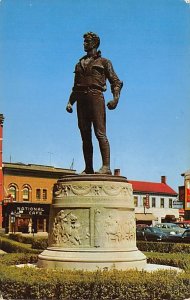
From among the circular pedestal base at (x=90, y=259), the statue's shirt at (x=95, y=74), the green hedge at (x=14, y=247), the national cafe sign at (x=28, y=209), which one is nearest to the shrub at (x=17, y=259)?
the circular pedestal base at (x=90, y=259)

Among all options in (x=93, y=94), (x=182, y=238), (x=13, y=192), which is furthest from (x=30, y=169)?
(x=93, y=94)

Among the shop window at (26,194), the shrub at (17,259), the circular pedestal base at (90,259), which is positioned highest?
the shop window at (26,194)

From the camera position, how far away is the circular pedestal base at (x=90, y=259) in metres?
10.3

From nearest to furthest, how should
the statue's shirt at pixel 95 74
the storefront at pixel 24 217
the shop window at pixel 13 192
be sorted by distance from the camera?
the statue's shirt at pixel 95 74
the storefront at pixel 24 217
the shop window at pixel 13 192

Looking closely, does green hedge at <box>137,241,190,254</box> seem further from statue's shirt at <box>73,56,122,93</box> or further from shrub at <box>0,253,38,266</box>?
statue's shirt at <box>73,56,122,93</box>

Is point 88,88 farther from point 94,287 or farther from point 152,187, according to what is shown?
point 152,187

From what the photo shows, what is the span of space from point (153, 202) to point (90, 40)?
58.0 metres

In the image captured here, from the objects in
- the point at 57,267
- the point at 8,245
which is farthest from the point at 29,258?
the point at 8,245

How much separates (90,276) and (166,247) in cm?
1474

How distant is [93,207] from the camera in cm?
1078

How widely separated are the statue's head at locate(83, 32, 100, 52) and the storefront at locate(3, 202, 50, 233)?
4114cm

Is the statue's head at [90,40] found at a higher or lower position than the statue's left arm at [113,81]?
higher

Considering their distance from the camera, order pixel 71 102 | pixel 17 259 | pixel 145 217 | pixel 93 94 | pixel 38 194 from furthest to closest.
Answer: pixel 145 217 < pixel 38 194 < pixel 17 259 < pixel 71 102 < pixel 93 94

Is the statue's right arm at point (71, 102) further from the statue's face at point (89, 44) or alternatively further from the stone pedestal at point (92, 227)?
the stone pedestal at point (92, 227)
